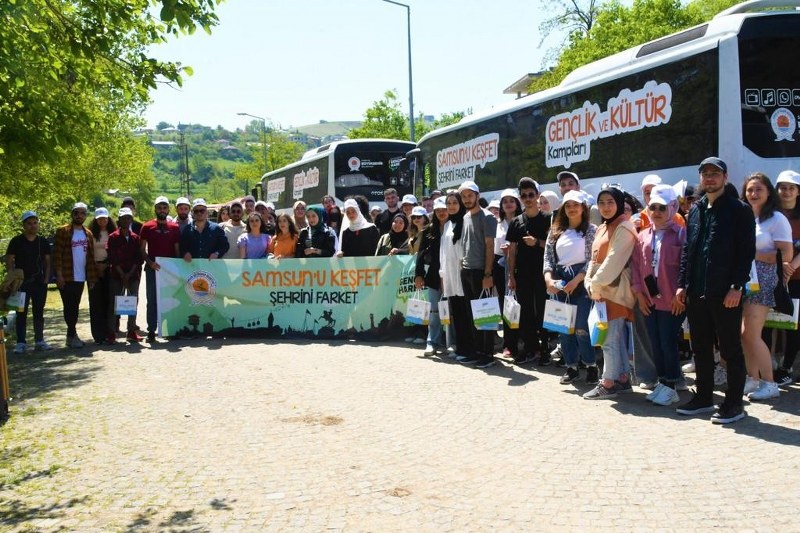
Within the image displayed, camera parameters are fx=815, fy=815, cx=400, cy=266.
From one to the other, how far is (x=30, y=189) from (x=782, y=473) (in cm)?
1995

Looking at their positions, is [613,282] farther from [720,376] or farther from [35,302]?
[35,302]

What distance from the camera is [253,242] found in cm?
1307

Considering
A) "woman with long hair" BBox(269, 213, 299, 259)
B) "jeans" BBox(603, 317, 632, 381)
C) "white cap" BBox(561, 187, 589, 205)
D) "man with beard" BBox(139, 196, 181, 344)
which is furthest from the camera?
"woman with long hair" BBox(269, 213, 299, 259)

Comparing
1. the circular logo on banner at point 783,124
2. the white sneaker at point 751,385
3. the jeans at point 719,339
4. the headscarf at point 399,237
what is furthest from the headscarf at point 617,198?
the headscarf at point 399,237

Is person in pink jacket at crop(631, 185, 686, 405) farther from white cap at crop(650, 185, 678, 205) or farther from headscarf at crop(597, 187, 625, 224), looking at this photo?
headscarf at crop(597, 187, 625, 224)

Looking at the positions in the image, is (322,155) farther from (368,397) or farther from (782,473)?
(782,473)

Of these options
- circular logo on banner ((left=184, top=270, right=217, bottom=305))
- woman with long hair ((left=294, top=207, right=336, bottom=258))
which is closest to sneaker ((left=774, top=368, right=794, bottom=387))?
woman with long hair ((left=294, top=207, right=336, bottom=258))

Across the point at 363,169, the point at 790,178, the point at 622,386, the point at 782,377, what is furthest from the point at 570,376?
the point at 363,169

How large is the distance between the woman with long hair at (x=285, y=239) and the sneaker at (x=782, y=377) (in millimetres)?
7396

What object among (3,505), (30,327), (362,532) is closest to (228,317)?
(30,327)

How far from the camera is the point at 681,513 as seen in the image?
4668 mm

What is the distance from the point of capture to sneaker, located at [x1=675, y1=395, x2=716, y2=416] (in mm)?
6914

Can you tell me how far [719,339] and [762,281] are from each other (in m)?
0.94

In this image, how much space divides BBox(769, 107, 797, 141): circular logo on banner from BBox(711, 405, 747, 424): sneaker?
14.3 feet
